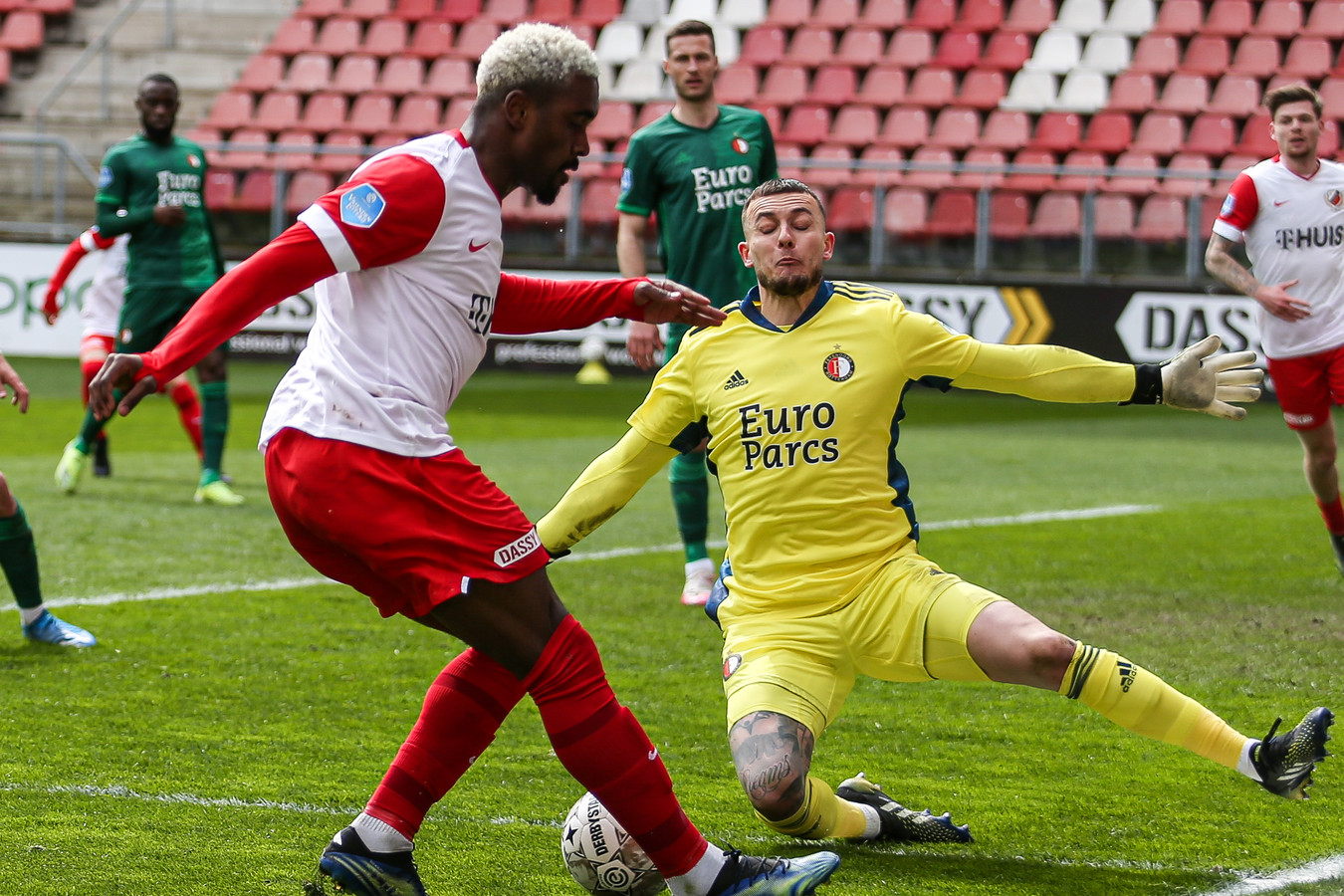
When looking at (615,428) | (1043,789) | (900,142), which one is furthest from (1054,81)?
(1043,789)

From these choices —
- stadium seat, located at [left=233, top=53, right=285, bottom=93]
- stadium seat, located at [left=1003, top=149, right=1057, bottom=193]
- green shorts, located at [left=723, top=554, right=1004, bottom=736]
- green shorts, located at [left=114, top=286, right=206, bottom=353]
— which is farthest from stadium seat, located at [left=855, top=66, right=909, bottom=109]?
green shorts, located at [left=723, top=554, right=1004, bottom=736]

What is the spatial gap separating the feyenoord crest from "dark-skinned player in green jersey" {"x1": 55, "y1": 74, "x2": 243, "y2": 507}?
6.34m

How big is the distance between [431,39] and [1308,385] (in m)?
17.4

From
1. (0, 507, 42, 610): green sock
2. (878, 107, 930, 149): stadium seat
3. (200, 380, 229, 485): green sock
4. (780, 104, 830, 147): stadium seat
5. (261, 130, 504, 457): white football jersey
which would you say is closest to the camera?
(261, 130, 504, 457): white football jersey

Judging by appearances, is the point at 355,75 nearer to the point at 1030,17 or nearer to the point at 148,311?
the point at 1030,17

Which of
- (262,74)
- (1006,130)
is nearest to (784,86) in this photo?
(1006,130)

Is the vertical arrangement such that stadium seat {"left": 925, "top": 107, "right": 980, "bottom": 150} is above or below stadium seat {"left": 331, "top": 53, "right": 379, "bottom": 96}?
below

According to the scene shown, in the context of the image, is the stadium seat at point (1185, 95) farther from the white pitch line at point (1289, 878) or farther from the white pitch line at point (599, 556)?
the white pitch line at point (1289, 878)

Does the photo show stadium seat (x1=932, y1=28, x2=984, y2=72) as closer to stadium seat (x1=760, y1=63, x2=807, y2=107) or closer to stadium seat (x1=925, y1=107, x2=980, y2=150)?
stadium seat (x1=925, y1=107, x2=980, y2=150)

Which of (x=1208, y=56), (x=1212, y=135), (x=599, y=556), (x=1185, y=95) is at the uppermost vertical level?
(x=1208, y=56)

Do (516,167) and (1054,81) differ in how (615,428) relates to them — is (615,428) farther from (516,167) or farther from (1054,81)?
(516,167)

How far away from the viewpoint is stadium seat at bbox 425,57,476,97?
21.7 meters

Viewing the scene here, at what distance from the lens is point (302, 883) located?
3.60 metres

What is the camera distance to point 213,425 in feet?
32.1
